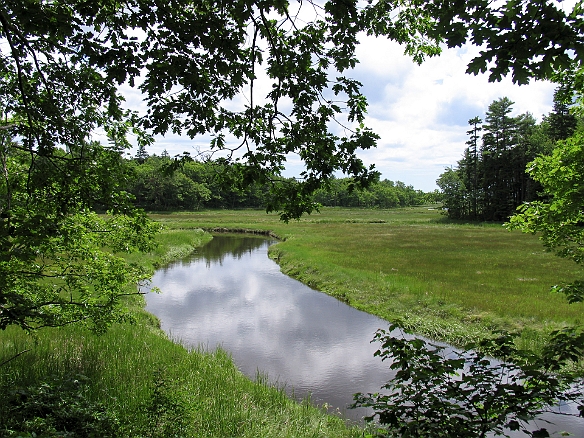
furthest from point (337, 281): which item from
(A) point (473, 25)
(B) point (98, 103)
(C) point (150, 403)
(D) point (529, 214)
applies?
(A) point (473, 25)

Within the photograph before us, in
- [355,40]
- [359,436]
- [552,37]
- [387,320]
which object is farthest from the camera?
[387,320]

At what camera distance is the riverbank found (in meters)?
5.21

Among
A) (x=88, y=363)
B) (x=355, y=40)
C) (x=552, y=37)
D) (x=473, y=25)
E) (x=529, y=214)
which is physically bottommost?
(x=88, y=363)

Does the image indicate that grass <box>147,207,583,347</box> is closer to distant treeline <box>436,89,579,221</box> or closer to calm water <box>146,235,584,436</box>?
calm water <box>146,235,584,436</box>

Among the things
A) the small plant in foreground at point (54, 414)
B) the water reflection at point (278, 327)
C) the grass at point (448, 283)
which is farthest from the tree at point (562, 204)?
the small plant in foreground at point (54, 414)

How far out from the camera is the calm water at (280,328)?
1046cm

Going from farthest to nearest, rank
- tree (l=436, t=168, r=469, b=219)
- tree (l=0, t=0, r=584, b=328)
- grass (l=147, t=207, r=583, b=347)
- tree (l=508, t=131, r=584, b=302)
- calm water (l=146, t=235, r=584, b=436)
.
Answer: tree (l=436, t=168, r=469, b=219), grass (l=147, t=207, r=583, b=347), calm water (l=146, t=235, r=584, b=436), tree (l=508, t=131, r=584, b=302), tree (l=0, t=0, r=584, b=328)

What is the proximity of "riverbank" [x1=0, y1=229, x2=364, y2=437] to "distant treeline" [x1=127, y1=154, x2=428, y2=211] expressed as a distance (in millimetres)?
3309

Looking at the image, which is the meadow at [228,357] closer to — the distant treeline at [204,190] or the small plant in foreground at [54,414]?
the small plant in foreground at [54,414]

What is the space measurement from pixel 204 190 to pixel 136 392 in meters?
97.6

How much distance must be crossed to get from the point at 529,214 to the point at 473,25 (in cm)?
744

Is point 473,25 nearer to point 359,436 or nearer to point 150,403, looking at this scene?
point 150,403

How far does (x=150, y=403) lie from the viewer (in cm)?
580

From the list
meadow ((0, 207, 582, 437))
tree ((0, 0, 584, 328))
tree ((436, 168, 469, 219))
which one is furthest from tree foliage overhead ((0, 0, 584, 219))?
tree ((436, 168, 469, 219))
